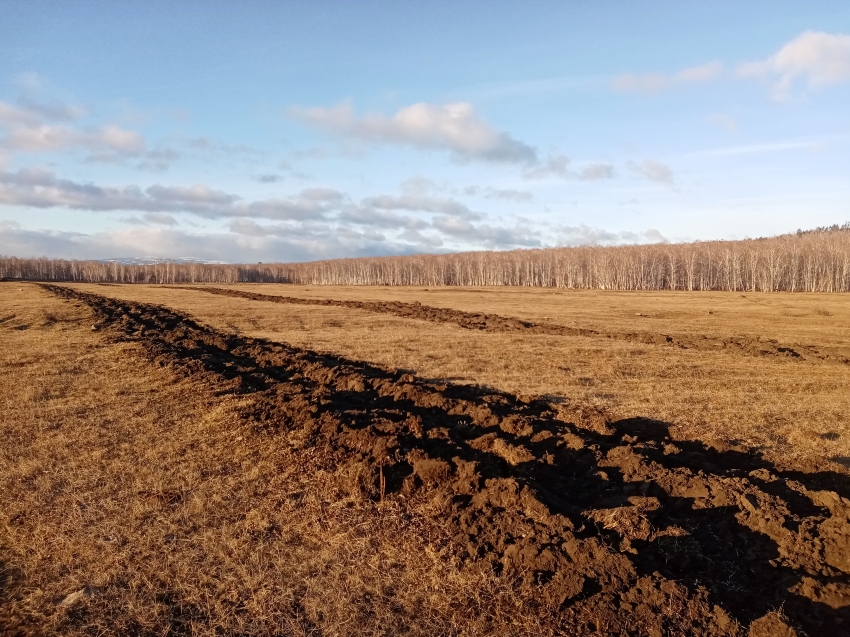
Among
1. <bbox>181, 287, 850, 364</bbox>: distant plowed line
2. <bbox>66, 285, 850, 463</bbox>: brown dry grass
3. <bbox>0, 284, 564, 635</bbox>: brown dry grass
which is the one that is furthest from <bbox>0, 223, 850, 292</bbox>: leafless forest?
<bbox>0, 284, 564, 635</bbox>: brown dry grass

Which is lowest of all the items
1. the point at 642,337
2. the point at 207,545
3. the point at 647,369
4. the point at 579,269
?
the point at 207,545

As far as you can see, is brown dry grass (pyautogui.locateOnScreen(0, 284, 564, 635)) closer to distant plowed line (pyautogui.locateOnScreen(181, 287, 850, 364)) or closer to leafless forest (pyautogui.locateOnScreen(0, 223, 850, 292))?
distant plowed line (pyautogui.locateOnScreen(181, 287, 850, 364))

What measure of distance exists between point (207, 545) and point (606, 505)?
158 inches

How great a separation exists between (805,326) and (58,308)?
1433 inches

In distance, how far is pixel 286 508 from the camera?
632cm

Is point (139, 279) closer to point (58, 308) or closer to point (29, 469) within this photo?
point (58, 308)

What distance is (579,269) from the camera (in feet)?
345

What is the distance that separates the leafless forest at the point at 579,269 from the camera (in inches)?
3386

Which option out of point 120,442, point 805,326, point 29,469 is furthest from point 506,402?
point 805,326

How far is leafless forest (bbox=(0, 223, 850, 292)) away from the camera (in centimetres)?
8600

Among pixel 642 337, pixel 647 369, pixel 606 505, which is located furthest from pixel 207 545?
pixel 642 337

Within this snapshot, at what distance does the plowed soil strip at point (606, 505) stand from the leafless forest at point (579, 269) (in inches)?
3351

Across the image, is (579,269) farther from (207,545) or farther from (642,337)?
(207,545)

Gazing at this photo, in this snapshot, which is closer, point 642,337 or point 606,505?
point 606,505
